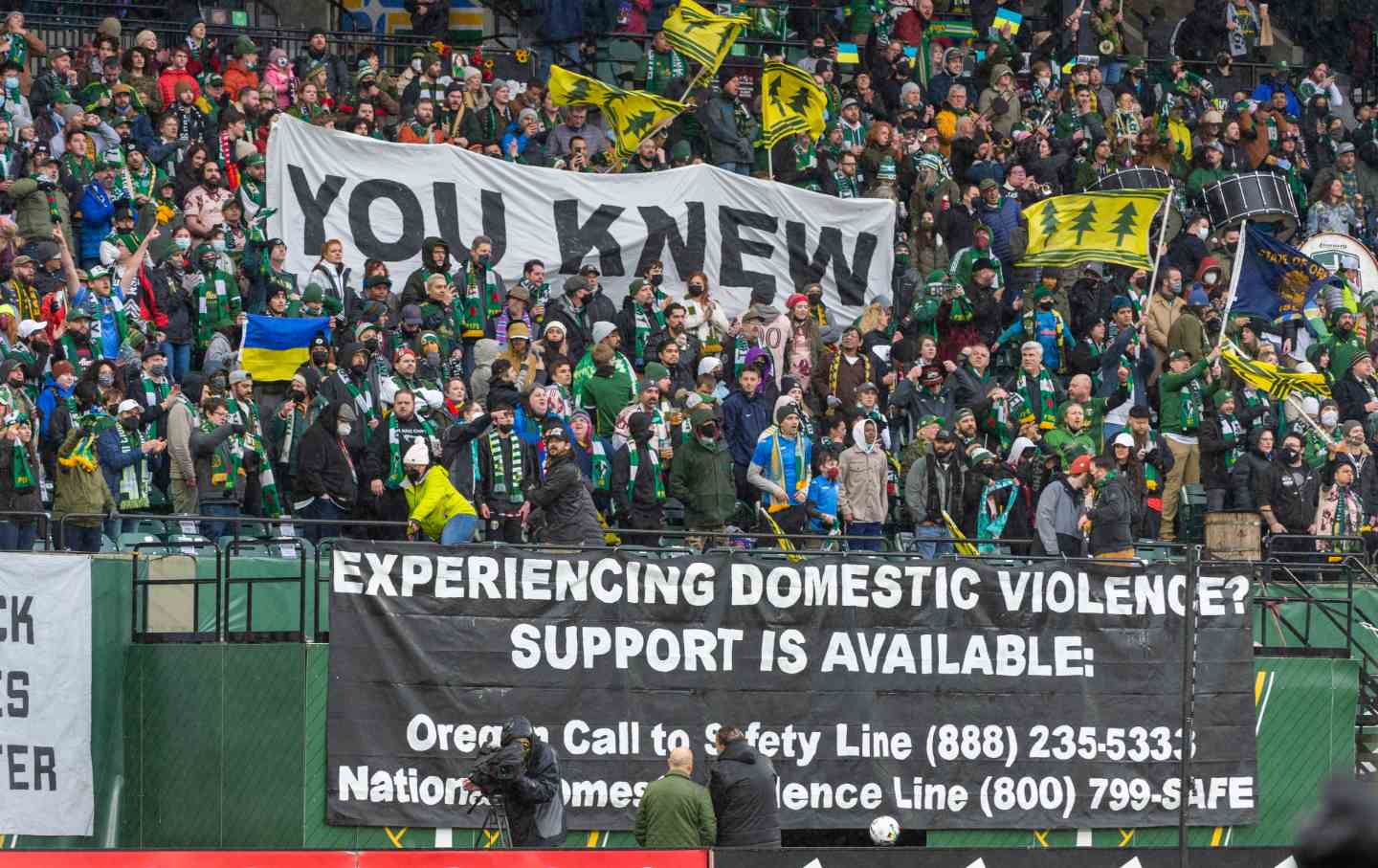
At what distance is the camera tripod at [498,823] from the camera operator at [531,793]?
8 centimetres

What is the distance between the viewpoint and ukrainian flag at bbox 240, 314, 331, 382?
768 inches

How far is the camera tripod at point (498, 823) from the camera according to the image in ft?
46.4

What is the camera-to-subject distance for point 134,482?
17.4 m

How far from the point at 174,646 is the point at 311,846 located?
180 centimetres

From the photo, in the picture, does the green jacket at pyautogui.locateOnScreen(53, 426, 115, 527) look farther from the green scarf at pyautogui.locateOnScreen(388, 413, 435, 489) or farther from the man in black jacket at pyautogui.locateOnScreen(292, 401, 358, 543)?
the green scarf at pyautogui.locateOnScreen(388, 413, 435, 489)

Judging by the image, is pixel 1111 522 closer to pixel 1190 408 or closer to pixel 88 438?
pixel 1190 408

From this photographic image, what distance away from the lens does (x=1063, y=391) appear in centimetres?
2275

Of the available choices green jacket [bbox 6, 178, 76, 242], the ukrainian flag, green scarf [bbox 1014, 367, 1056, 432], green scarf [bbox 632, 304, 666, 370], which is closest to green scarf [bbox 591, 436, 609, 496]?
green scarf [bbox 632, 304, 666, 370]

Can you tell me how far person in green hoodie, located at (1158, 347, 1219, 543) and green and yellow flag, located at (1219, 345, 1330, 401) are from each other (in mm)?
415

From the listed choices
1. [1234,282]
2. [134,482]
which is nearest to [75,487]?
[134,482]

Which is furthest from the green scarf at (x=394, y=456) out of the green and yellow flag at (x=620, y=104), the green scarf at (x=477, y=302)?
the green and yellow flag at (x=620, y=104)

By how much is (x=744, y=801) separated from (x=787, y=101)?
12.7 metres

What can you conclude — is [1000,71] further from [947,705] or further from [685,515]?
[947,705]

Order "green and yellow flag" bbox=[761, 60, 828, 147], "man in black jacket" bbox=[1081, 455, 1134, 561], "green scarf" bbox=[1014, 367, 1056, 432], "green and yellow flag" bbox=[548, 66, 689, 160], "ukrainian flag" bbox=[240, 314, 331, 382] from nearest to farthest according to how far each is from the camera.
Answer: "man in black jacket" bbox=[1081, 455, 1134, 561], "ukrainian flag" bbox=[240, 314, 331, 382], "green scarf" bbox=[1014, 367, 1056, 432], "green and yellow flag" bbox=[548, 66, 689, 160], "green and yellow flag" bbox=[761, 60, 828, 147]
